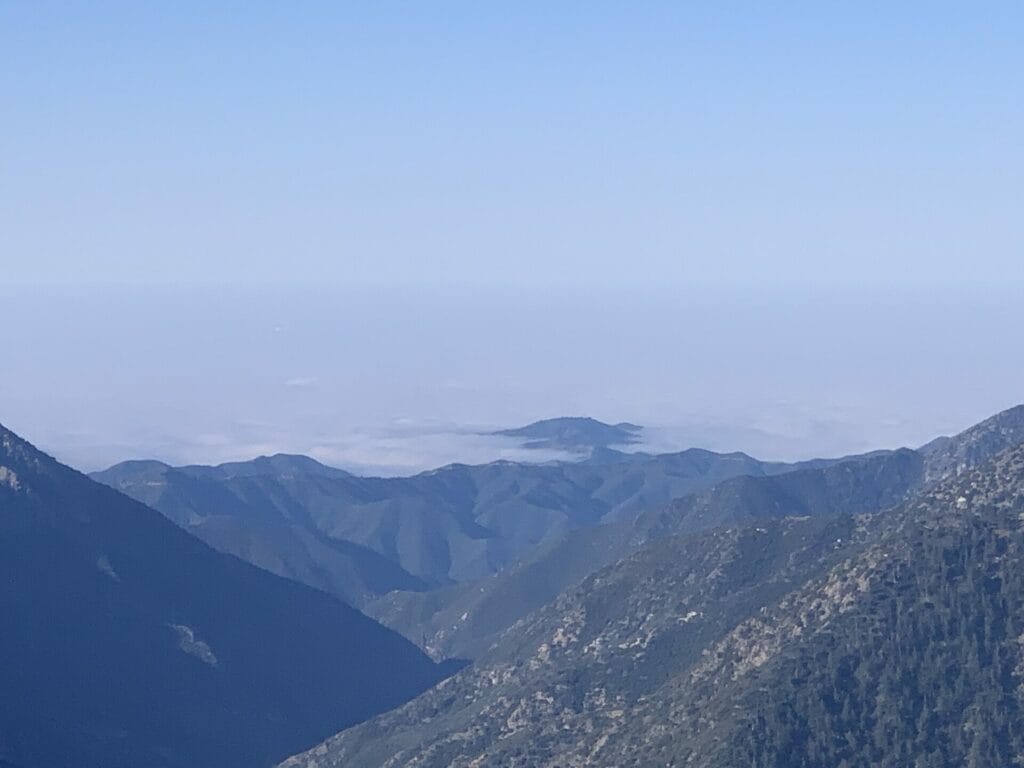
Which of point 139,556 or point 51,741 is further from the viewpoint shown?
point 139,556

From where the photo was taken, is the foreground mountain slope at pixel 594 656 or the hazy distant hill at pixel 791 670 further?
the foreground mountain slope at pixel 594 656

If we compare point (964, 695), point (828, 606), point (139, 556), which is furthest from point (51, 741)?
point (964, 695)

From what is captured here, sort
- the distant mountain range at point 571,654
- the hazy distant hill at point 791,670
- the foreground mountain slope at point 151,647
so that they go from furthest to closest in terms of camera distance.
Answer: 1. the foreground mountain slope at point 151,647
2. the distant mountain range at point 571,654
3. the hazy distant hill at point 791,670

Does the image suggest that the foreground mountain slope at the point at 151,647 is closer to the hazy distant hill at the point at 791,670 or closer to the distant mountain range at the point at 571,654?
the distant mountain range at the point at 571,654

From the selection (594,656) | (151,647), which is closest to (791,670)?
(594,656)

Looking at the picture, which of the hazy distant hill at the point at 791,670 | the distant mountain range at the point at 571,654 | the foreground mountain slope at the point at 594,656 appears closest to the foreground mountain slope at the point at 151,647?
the distant mountain range at the point at 571,654

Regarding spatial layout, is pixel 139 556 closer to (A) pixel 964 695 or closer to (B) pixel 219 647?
(B) pixel 219 647

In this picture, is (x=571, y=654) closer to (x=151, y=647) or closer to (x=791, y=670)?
(x=151, y=647)

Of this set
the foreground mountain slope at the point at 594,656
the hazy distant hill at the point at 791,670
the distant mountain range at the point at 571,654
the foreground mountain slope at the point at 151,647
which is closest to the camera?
the hazy distant hill at the point at 791,670

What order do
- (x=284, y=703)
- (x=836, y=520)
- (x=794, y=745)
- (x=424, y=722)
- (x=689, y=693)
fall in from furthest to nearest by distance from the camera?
(x=284, y=703), (x=836, y=520), (x=424, y=722), (x=689, y=693), (x=794, y=745)
